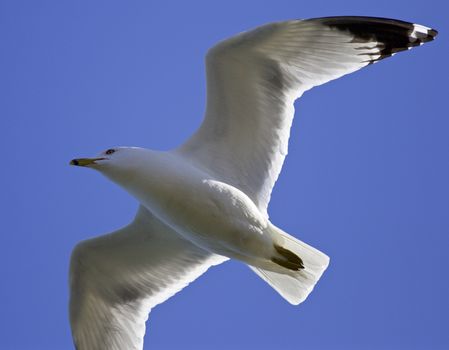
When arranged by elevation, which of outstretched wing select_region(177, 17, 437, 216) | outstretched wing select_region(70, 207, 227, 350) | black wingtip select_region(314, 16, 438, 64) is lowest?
outstretched wing select_region(70, 207, 227, 350)

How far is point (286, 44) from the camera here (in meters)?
7.57

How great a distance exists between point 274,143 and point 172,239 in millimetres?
1270

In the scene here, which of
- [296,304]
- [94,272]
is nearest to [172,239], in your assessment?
[94,272]

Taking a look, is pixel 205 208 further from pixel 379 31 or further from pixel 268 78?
pixel 379 31

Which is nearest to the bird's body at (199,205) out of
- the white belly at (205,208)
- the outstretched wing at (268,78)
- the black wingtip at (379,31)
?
the white belly at (205,208)

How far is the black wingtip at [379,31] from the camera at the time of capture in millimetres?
7492

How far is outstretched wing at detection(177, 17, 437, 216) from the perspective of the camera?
7.50m

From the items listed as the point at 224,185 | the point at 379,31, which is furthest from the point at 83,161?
the point at 379,31

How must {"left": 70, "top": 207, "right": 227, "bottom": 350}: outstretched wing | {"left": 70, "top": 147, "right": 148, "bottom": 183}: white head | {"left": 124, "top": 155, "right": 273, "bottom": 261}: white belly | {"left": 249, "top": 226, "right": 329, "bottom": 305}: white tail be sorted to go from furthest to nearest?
{"left": 70, "top": 207, "right": 227, "bottom": 350}: outstretched wing, {"left": 249, "top": 226, "right": 329, "bottom": 305}: white tail, {"left": 70, "top": 147, "right": 148, "bottom": 183}: white head, {"left": 124, "top": 155, "right": 273, "bottom": 261}: white belly

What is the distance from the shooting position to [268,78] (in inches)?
304

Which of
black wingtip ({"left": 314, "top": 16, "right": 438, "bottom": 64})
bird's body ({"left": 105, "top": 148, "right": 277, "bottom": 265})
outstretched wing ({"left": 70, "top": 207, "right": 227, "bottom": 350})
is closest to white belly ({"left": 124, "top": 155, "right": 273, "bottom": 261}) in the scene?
bird's body ({"left": 105, "top": 148, "right": 277, "bottom": 265})

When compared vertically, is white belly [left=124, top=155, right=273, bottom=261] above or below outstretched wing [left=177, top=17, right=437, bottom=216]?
below

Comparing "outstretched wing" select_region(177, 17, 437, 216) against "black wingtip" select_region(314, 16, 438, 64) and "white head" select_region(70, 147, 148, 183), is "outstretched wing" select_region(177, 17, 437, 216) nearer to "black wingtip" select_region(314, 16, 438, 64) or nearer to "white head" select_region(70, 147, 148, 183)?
"black wingtip" select_region(314, 16, 438, 64)

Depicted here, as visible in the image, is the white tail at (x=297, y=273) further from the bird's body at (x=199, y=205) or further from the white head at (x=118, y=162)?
the white head at (x=118, y=162)
